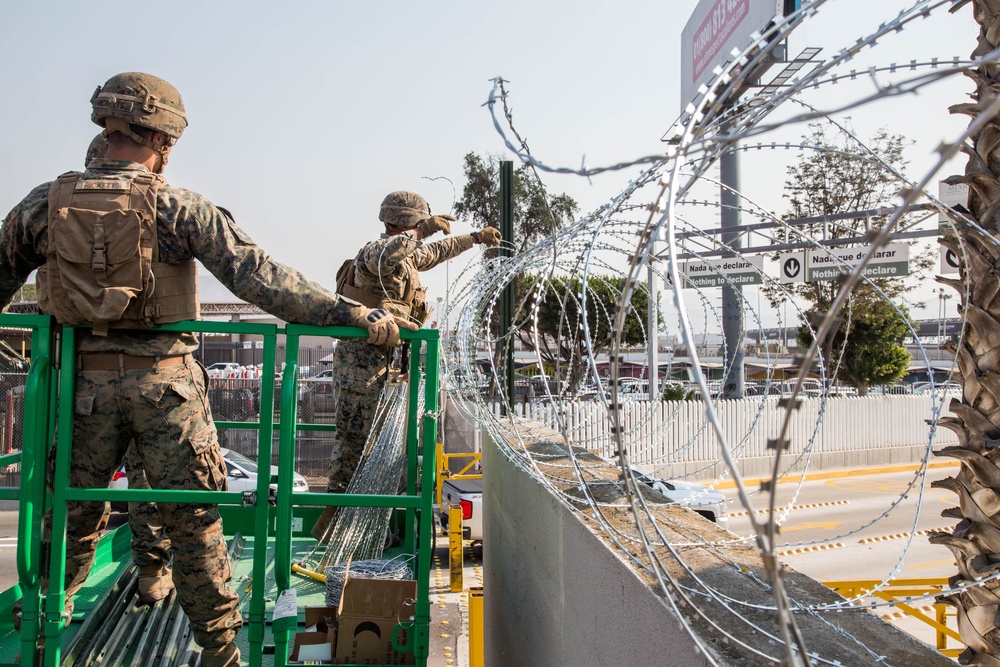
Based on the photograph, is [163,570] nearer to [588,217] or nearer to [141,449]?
[141,449]

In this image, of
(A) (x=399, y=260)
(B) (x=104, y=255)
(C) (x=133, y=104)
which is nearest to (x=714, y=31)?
(A) (x=399, y=260)

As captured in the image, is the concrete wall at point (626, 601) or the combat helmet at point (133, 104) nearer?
the concrete wall at point (626, 601)

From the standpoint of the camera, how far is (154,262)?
2.83 meters

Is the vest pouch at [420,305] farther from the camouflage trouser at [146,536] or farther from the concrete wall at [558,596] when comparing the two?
the camouflage trouser at [146,536]

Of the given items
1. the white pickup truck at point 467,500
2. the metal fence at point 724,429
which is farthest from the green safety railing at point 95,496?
the metal fence at point 724,429

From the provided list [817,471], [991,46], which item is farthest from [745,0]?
[991,46]

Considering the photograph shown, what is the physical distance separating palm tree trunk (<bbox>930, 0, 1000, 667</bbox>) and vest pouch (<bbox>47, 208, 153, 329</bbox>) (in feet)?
8.30

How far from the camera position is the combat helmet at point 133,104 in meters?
2.87

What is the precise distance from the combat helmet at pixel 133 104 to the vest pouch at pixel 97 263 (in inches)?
14.9

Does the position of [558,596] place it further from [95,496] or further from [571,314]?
[571,314]

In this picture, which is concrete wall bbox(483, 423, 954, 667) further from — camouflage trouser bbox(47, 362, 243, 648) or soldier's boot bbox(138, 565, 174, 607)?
soldier's boot bbox(138, 565, 174, 607)

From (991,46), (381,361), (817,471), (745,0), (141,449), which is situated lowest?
(817,471)

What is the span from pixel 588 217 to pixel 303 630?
1.92m

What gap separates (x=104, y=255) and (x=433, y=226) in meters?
2.77
